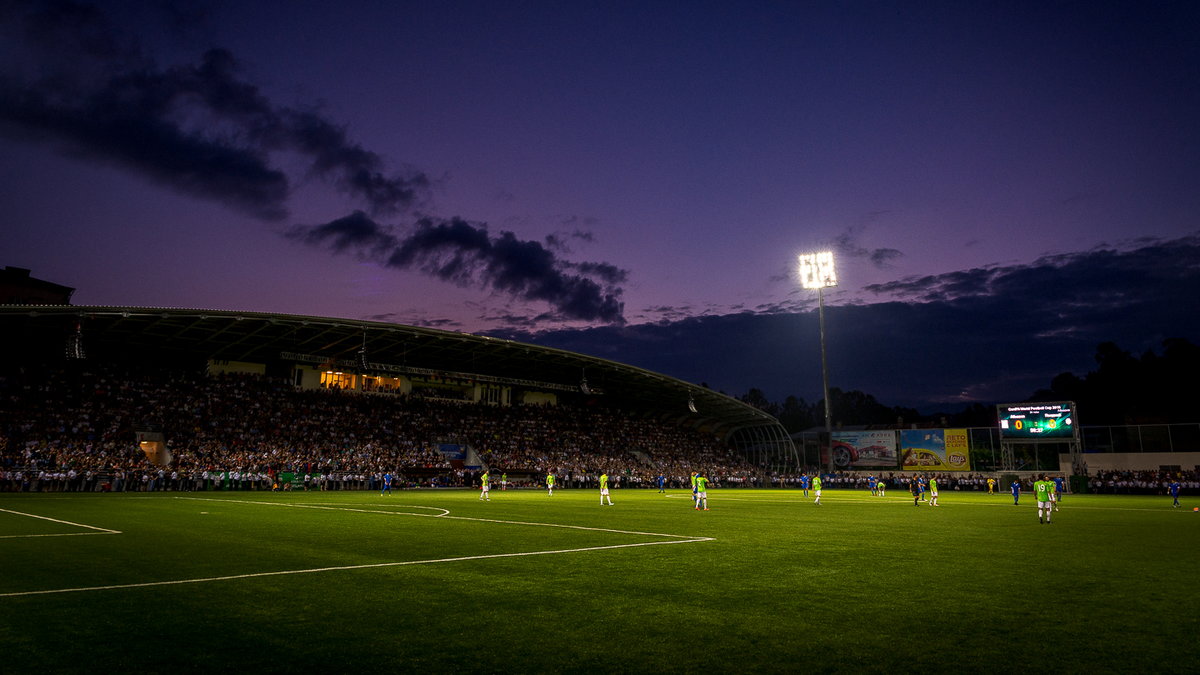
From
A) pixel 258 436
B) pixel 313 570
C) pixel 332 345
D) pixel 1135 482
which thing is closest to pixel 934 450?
pixel 1135 482

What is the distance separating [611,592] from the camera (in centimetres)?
844

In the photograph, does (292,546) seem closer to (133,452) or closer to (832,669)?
(832,669)

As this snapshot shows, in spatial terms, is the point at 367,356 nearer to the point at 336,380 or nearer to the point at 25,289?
the point at 336,380

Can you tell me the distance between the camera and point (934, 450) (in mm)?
67062

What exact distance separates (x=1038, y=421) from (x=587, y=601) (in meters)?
54.0

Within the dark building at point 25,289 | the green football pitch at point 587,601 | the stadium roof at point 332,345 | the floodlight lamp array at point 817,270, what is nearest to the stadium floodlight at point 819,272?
the floodlight lamp array at point 817,270

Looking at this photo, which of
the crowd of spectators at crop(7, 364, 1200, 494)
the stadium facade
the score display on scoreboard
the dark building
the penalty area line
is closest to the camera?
the penalty area line

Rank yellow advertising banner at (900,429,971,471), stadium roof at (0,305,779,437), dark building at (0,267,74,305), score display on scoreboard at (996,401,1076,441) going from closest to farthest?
stadium roof at (0,305,779,437) → score display on scoreboard at (996,401,1076,441) → dark building at (0,267,74,305) → yellow advertising banner at (900,429,971,471)

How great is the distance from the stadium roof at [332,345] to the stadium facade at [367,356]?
84 millimetres

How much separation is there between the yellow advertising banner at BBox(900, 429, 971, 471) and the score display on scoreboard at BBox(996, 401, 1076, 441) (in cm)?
1465

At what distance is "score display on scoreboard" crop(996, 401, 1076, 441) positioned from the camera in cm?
4947

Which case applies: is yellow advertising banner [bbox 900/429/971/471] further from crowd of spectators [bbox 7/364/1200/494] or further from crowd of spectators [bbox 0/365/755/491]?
crowd of spectators [bbox 0/365/755/491]

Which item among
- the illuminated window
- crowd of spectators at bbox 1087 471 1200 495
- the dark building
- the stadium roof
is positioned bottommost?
crowd of spectators at bbox 1087 471 1200 495

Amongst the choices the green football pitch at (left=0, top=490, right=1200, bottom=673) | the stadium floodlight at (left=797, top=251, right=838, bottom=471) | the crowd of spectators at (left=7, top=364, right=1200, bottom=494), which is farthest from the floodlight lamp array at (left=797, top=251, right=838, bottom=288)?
the green football pitch at (left=0, top=490, right=1200, bottom=673)
